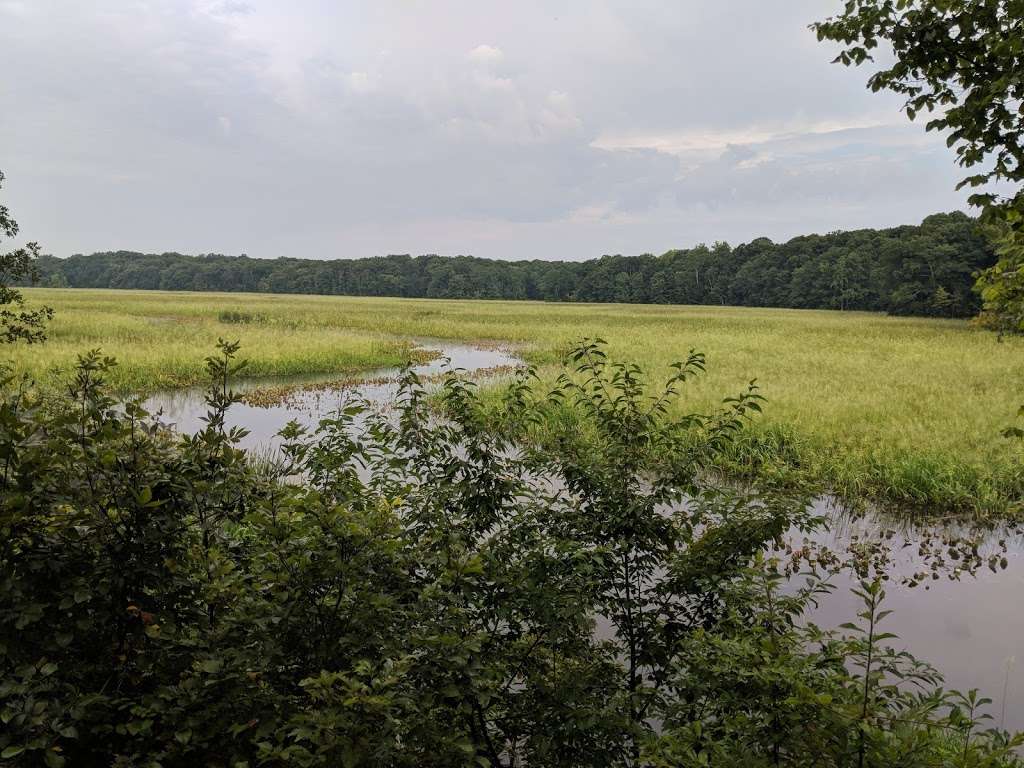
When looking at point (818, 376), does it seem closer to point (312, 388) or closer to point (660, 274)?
point (312, 388)

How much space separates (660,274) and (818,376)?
106 metres

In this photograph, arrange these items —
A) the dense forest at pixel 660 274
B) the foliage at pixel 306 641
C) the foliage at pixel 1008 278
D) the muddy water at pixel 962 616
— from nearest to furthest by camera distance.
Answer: the foliage at pixel 306 641
the foliage at pixel 1008 278
the muddy water at pixel 962 616
the dense forest at pixel 660 274

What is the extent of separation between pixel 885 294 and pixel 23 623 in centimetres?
8695

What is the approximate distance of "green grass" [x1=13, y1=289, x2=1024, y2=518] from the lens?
39.0 feet

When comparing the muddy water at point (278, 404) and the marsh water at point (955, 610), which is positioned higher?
the muddy water at point (278, 404)

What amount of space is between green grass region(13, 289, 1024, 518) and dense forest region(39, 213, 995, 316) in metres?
28.7

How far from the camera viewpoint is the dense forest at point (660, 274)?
218ft

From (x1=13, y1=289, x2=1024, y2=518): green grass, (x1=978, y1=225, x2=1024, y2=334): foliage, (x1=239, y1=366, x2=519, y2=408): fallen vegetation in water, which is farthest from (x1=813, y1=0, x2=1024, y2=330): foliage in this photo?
(x1=239, y1=366, x2=519, y2=408): fallen vegetation in water

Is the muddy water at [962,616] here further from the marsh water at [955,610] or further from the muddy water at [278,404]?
the muddy water at [278,404]

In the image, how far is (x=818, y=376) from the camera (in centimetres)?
2217

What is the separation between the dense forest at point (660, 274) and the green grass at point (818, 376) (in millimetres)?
28675

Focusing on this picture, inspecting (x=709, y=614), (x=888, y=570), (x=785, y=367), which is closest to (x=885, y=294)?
(x=785, y=367)

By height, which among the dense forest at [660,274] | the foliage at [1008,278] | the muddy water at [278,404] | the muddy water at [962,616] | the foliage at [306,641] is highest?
the dense forest at [660,274]

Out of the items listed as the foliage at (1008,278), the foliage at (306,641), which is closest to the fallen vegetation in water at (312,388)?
the foliage at (1008,278)
